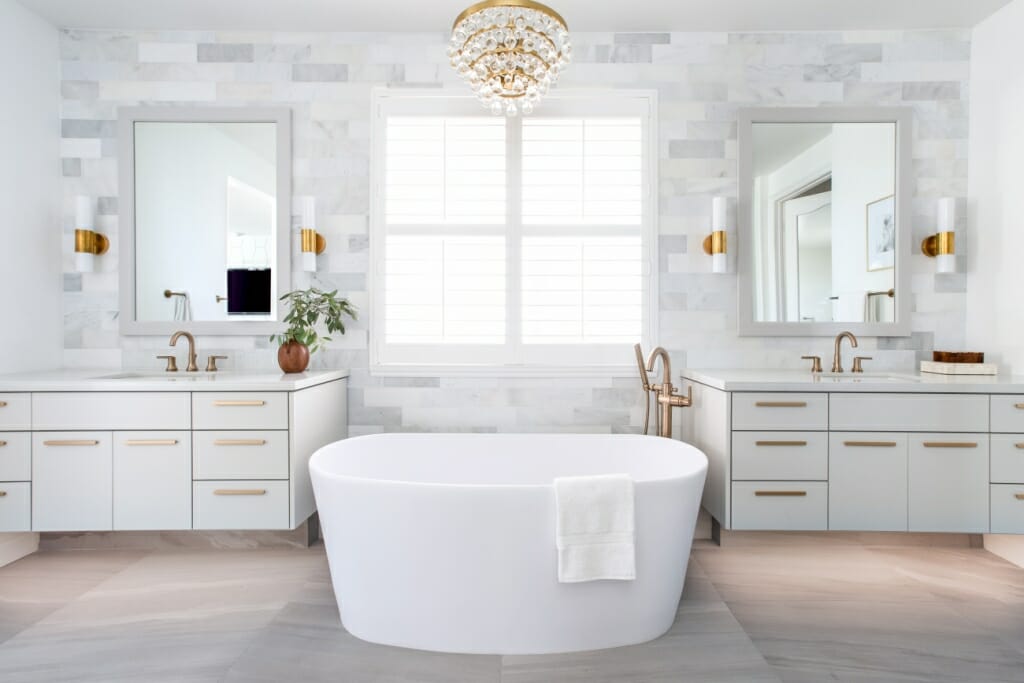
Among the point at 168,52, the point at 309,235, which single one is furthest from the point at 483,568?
the point at 168,52

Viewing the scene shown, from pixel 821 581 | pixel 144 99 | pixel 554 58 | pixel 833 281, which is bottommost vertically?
pixel 821 581

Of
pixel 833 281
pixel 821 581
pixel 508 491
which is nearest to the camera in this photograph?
pixel 508 491

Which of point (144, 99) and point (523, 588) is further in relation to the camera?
point (144, 99)

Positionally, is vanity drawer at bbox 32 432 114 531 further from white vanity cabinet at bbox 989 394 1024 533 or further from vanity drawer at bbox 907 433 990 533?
white vanity cabinet at bbox 989 394 1024 533

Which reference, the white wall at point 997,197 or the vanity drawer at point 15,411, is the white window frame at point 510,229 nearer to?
the vanity drawer at point 15,411

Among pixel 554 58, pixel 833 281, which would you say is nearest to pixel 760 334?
pixel 833 281

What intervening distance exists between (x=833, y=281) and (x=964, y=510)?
3.94 feet

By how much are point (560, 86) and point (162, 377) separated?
2483 mm

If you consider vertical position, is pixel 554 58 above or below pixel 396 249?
above

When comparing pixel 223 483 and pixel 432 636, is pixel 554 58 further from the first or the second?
pixel 223 483

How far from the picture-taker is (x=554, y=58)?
6.16 feet

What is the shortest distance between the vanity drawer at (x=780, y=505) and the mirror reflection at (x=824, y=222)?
0.94 metres

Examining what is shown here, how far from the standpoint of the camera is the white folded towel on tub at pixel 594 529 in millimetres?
1780

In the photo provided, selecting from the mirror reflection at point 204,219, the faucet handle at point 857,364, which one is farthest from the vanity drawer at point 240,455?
the faucet handle at point 857,364
